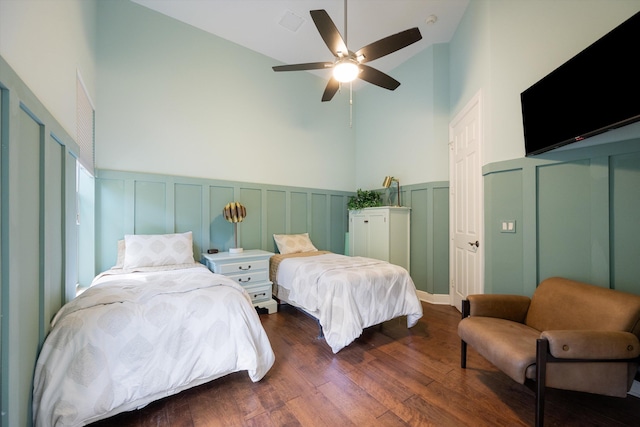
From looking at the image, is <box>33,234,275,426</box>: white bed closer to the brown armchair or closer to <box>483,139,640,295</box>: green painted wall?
the brown armchair

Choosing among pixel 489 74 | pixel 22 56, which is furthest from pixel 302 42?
pixel 22 56

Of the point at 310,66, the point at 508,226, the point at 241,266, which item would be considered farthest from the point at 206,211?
the point at 508,226

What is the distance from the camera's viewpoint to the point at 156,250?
2.61 m

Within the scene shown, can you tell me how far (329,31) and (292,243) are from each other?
2.69 metres

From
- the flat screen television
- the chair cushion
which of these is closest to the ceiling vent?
the flat screen television

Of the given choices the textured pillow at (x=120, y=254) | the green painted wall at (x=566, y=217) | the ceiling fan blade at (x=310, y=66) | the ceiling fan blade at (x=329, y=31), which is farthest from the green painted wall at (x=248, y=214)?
the ceiling fan blade at (x=329, y=31)

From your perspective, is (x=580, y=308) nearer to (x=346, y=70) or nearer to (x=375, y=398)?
(x=375, y=398)

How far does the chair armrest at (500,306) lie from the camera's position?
1973 millimetres

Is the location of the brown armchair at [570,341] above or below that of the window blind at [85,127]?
below

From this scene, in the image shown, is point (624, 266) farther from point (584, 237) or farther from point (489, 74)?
point (489, 74)

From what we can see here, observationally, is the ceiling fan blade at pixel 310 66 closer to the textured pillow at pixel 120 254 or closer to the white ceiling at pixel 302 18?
the white ceiling at pixel 302 18

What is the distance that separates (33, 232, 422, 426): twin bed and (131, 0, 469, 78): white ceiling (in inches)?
122

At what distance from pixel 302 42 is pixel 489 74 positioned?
2.52 meters

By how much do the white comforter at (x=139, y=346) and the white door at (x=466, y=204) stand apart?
2.50 meters
